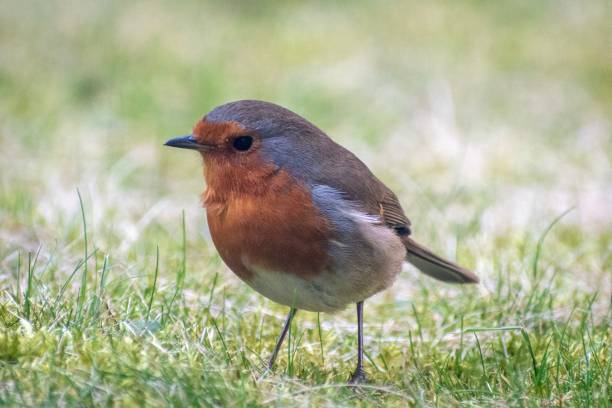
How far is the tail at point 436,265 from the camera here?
17.2 ft

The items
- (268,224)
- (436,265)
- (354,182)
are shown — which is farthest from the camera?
(436,265)

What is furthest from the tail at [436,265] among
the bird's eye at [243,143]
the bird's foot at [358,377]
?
the bird's eye at [243,143]

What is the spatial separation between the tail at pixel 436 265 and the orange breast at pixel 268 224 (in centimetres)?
110

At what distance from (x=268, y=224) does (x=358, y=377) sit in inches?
32.7

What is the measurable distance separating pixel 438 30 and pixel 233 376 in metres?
8.39

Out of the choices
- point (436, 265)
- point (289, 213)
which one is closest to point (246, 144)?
point (289, 213)

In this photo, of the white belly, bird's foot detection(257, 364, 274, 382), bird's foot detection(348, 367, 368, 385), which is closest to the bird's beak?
the white belly

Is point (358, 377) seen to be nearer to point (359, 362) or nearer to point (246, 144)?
point (359, 362)

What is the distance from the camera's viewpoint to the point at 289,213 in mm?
4199

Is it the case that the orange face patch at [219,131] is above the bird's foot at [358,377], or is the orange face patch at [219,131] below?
above

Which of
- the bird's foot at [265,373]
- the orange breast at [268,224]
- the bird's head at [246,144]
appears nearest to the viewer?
the bird's foot at [265,373]

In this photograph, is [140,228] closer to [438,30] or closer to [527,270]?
[527,270]

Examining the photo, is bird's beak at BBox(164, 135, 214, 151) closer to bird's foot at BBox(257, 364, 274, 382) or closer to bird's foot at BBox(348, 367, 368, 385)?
bird's foot at BBox(257, 364, 274, 382)

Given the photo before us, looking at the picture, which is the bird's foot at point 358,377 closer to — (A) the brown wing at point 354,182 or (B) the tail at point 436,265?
(A) the brown wing at point 354,182
